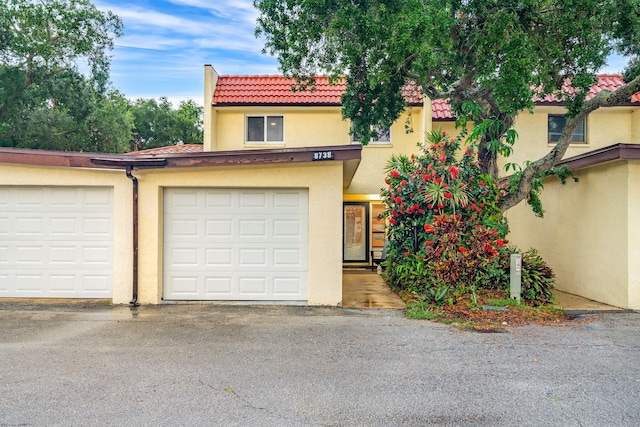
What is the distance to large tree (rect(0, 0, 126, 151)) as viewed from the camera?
644 inches

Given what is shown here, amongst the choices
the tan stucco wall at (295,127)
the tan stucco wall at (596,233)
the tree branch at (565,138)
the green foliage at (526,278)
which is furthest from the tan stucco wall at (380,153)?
the green foliage at (526,278)

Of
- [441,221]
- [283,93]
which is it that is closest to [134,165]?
[441,221]

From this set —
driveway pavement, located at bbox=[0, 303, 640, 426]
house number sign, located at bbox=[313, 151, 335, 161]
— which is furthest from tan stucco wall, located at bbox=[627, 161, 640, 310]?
house number sign, located at bbox=[313, 151, 335, 161]

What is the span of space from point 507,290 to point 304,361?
5.11 m

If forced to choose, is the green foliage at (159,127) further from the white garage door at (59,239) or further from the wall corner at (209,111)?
the white garage door at (59,239)

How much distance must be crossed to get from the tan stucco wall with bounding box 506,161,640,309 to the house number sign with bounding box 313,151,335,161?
18.1ft

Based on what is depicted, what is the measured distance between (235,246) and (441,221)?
13.6 ft

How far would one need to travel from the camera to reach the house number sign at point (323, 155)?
799 centimetres

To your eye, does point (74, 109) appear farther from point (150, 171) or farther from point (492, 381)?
point (492, 381)

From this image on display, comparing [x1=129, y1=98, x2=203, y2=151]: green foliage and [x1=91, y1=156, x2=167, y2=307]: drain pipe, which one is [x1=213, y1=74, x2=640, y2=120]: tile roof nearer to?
[x1=91, y1=156, x2=167, y2=307]: drain pipe

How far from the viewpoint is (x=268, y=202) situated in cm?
851

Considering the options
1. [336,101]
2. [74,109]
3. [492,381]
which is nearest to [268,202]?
[492,381]

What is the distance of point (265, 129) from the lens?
14812 mm

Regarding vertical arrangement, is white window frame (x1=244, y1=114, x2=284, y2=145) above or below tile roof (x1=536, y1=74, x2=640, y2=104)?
below
